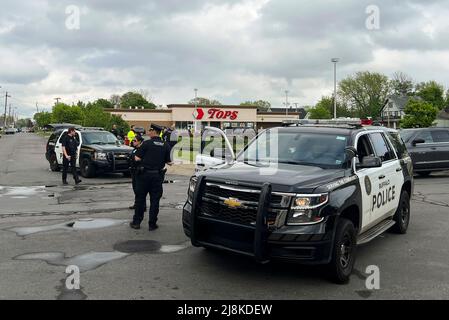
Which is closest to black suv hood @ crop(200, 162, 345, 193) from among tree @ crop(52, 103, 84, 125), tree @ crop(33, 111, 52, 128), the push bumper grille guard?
the push bumper grille guard

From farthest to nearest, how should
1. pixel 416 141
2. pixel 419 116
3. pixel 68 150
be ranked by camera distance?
pixel 419 116 → pixel 416 141 → pixel 68 150

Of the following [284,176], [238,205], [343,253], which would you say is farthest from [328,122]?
[238,205]

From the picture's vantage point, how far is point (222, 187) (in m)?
5.24

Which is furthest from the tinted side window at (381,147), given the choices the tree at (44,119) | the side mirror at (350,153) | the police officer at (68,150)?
the tree at (44,119)

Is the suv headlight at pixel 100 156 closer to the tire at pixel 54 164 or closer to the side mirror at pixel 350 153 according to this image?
the tire at pixel 54 164

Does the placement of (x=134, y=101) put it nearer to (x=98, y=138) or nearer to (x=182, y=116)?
(x=182, y=116)

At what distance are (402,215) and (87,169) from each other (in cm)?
1107

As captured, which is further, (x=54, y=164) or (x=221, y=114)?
(x=221, y=114)

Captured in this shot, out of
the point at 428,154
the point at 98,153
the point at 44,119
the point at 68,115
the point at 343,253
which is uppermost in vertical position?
the point at 44,119

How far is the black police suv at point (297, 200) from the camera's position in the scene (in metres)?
4.86

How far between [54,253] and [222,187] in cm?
271

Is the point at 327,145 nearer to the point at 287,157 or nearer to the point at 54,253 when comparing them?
the point at 287,157

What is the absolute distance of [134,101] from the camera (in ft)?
405

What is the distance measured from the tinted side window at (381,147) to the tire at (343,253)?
2.04 m
